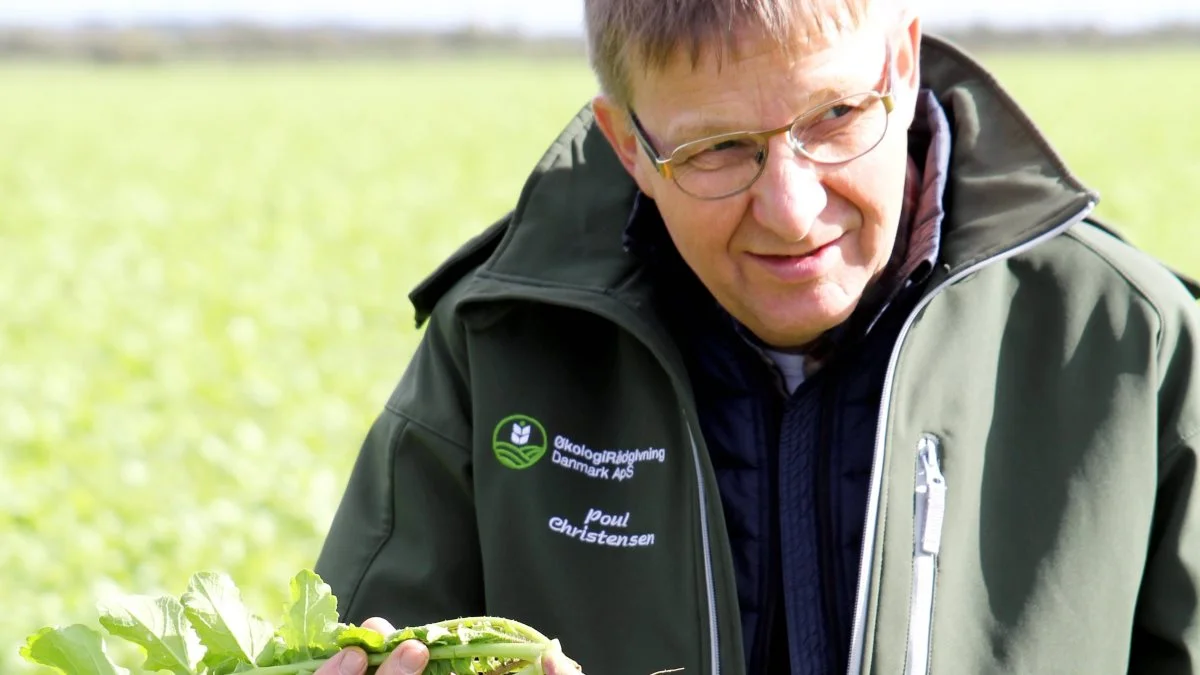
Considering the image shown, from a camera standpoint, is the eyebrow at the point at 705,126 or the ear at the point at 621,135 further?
the ear at the point at 621,135

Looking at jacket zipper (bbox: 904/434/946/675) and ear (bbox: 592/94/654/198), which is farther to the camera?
ear (bbox: 592/94/654/198)

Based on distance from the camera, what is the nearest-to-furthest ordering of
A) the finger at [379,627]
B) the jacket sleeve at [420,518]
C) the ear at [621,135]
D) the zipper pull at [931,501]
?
the finger at [379,627]
the zipper pull at [931,501]
the ear at [621,135]
the jacket sleeve at [420,518]

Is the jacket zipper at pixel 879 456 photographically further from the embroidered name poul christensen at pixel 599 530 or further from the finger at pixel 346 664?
the finger at pixel 346 664

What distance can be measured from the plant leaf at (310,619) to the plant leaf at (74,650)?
0.22m

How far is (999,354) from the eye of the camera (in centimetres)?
223

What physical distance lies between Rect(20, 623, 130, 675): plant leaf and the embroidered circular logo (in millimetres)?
713

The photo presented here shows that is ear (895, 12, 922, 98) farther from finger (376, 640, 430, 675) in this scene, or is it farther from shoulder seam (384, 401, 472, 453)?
finger (376, 640, 430, 675)

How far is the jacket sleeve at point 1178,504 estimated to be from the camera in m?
2.12

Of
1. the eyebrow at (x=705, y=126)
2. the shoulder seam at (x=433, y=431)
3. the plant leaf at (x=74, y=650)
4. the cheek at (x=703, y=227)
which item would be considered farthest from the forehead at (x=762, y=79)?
the plant leaf at (x=74, y=650)

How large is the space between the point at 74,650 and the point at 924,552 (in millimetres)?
1144

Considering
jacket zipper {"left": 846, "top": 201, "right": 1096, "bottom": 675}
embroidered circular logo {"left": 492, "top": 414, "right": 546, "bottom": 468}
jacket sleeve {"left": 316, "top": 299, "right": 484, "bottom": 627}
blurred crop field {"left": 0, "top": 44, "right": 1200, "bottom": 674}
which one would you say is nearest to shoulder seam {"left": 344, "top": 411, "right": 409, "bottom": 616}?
jacket sleeve {"left": 316, "top": 299, "right": 484, "bottom": 627}

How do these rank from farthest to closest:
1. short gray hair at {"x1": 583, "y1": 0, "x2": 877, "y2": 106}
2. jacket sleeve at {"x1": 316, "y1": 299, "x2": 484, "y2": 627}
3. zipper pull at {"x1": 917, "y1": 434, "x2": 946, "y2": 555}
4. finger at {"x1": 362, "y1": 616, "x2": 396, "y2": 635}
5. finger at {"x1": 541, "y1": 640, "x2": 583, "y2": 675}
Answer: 1. jacket sleeve at {"x1": 316, "y1": 299, "x2": 484, "y2": 627}
2. zipper pull at {"x1": 917, "y1": 434, "x2": 946, "y2": 555}
3. short gray hair at {"x1": 583, "y1": 0, "x2": 877, "y2": 106}
4. finger at {"x1": 362, "y1": 616, "x2": 396, "y2": 635}
5. finger at {"x1": 541, "y1": 640, "x2": 583, "y2": 675}

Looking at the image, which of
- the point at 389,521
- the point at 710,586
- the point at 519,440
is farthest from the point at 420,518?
the point at 710,586

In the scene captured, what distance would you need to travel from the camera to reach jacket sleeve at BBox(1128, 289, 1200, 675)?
2123mm
